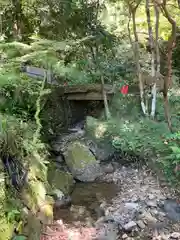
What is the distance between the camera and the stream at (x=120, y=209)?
4062 millimetres

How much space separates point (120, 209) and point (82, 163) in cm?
159

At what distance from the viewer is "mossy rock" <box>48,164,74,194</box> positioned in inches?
202

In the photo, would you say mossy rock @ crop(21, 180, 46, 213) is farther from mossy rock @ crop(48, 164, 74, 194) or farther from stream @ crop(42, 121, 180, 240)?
mossy rock @ crop(48, 164, 74, 194)

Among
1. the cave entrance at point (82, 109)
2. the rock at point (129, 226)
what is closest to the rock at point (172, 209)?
the rock at point (129, 226)

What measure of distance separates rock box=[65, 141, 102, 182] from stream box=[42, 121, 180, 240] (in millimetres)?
118

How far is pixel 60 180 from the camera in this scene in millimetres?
5305

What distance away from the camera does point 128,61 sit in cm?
865

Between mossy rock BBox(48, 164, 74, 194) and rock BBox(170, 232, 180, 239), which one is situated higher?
mossy rock BBox(48, 164, 74, 194)

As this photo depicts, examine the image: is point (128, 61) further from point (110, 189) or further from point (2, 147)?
point (2, 147)

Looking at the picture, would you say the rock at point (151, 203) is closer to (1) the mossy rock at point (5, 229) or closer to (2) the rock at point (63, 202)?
(2) the rock at point (63, 202)

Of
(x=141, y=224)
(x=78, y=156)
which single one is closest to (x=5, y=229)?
(x=141, y=224)

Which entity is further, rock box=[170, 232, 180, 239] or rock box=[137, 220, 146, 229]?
rock box=[137, 220, 146, 229]

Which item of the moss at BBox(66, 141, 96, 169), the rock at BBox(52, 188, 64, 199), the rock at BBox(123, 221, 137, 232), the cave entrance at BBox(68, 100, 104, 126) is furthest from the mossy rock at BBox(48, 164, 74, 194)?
the cave entrance at BBox(68, 100, 104, 126)

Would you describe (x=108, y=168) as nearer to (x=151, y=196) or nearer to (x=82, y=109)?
(x=151, y=196)
